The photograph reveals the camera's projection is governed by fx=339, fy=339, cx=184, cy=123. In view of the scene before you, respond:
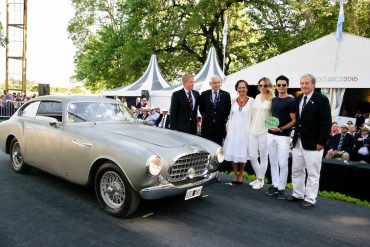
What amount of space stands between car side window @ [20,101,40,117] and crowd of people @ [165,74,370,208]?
7.94 ft

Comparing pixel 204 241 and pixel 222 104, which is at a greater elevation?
pixel 222 104

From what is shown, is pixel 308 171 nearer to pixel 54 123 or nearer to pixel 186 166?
pixel 186 166

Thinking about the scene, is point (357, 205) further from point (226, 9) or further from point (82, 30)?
point (82, 30)

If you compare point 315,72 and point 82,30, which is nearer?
point 315,72

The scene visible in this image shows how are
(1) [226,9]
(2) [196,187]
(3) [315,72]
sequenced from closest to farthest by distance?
(2) [196,187]
(3) [315,72]
(1) [226,9]

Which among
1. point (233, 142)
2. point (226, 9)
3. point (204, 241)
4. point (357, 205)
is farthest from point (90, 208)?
point (226, 9)

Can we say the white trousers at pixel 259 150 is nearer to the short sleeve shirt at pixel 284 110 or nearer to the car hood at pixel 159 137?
the short sleeve shirt at pixel 284 110

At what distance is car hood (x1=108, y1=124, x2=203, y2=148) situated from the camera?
439cm

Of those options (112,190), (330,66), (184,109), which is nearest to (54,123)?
(112,190)

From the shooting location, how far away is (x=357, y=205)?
536cm

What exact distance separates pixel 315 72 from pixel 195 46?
14.9m

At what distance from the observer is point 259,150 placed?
5828 millimetres

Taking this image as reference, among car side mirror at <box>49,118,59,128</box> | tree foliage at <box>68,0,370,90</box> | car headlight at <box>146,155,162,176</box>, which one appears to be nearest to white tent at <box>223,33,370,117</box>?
tree foliage at <box>68,0,370,90</box>

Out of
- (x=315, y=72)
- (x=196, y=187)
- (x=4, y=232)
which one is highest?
(x=315, y=72)
